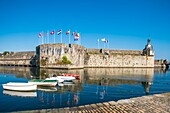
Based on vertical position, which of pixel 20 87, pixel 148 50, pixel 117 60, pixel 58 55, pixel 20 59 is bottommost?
pixel 20 87

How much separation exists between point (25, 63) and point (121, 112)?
6211 centimetres

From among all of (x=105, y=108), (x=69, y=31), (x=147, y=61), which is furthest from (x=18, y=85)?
(x=147, y=61)

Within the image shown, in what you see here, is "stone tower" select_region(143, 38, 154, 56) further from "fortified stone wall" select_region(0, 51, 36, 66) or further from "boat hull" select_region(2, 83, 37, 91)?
"boat hull" select_region(2, 83, 37, 91)

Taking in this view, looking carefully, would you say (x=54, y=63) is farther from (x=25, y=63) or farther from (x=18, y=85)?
(x=18, y=85)

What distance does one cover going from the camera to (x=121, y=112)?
10.6 metres

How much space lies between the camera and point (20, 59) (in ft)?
233

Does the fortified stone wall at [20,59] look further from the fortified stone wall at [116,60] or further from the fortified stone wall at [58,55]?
the fortified stone wall at [116,60]

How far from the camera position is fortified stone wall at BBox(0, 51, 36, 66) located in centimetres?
6740

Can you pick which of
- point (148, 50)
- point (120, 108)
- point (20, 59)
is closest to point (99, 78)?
point (120, 108)

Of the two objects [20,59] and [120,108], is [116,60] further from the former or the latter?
[120,108]

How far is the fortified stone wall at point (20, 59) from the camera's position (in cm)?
6740

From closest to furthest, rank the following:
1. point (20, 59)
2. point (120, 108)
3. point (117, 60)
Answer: point (120, 108), point (117, 60), point (20, 59)

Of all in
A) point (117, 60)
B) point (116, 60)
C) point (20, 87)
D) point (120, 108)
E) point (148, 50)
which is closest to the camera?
point (120, 108)

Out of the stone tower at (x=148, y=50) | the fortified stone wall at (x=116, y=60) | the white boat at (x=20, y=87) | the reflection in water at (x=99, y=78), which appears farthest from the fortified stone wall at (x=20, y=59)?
the white boat at (x=20, y=87)
